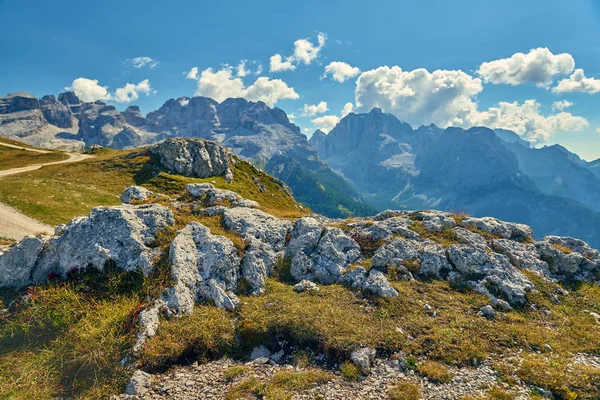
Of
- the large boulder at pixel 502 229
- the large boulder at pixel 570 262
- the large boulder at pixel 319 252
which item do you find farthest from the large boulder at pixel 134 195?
the large boulder at pixel 570 262

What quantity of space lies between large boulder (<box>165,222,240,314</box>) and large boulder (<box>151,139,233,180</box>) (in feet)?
260

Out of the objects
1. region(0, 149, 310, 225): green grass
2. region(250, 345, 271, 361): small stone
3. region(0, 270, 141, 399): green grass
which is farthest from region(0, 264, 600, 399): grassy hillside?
region(0, 149, 310, 225): green grass

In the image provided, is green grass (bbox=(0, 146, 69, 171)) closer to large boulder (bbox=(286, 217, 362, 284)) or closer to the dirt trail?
the dirt trail

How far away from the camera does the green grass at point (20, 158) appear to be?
84625 millimetres

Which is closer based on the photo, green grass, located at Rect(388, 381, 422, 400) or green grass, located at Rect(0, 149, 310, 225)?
green grass, located at Rect(388, 381, 422, 400)

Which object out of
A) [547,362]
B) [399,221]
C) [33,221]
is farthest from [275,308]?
[33,221]

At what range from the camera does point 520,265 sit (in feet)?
78.1

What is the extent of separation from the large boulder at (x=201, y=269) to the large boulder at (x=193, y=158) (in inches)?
3123

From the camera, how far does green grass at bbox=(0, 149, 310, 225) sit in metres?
43.8

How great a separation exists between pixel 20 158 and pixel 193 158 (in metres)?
57.7

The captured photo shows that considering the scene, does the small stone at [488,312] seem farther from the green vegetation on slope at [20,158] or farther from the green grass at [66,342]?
the green vegetation on slope at [20,158]

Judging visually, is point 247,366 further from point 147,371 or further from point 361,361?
point 361,361

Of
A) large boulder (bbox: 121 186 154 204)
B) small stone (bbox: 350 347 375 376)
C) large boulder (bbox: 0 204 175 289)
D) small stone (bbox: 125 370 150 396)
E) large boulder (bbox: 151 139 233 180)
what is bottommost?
small stone (bbox: 125 370 150 396)

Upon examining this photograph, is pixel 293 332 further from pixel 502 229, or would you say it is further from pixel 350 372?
pixel 502 229
